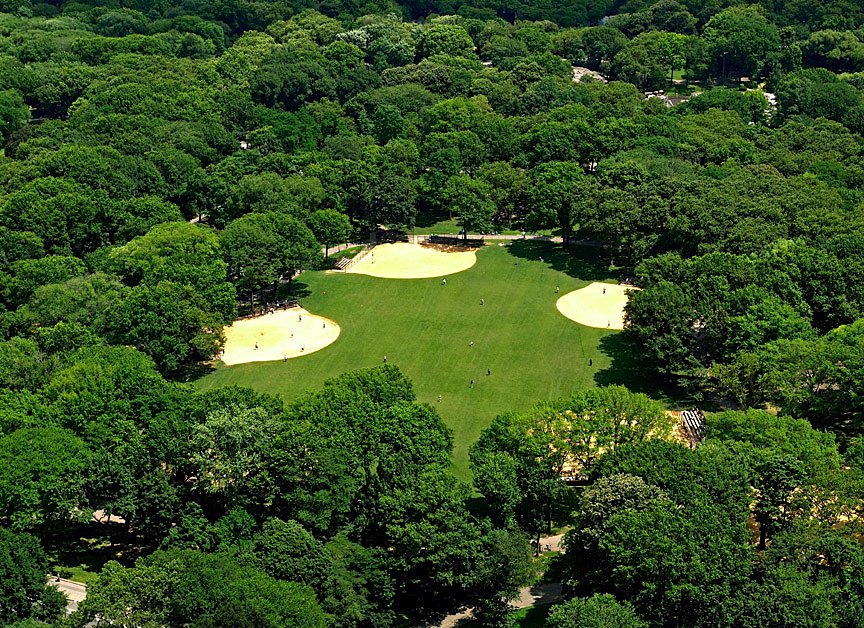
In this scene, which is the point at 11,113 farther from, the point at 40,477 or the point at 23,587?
the point at 23,587

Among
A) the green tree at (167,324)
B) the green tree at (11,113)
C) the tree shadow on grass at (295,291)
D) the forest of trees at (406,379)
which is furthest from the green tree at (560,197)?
the green tree at (11,113)

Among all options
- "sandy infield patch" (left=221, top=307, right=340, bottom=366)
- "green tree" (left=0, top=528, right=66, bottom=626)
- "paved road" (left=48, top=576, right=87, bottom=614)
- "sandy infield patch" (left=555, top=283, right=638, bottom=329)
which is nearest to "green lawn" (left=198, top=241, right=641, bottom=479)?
"sandy infield patch" (left=555, top=283, right=638, bottom=329)

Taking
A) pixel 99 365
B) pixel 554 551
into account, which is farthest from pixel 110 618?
pixel 554 551

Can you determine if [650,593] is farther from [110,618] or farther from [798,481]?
[110,618]

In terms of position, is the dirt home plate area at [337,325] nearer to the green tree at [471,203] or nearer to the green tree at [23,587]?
the green tree at [471,203]

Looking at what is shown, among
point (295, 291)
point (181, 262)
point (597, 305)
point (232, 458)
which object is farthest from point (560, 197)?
point (232, 458)

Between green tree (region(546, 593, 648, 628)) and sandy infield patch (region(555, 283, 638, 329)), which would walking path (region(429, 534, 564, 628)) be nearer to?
green tree (region(546, 593, 648, 628))
